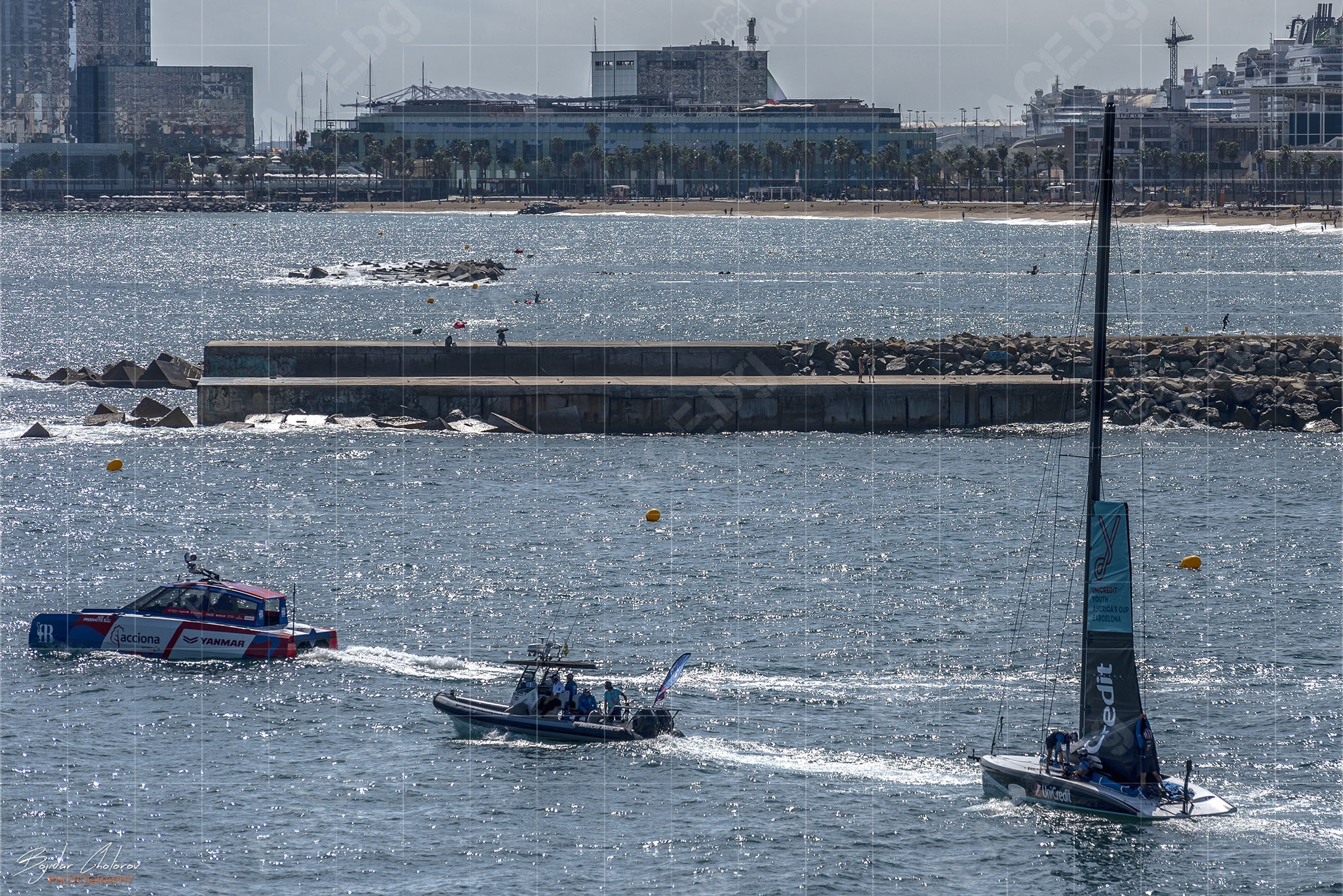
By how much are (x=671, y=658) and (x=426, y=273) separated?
119 meters

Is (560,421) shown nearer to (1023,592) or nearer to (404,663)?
(1023,592)

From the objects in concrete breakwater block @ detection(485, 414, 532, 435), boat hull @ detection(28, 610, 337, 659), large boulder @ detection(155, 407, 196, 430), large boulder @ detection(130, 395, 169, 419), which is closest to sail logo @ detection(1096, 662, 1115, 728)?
boat hull @ detection(28, 610, 337, 659)

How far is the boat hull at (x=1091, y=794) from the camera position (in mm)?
26531

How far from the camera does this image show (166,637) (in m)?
35.3

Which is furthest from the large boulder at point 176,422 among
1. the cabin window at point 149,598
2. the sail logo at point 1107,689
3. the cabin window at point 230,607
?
the sail logo at point 1107,689

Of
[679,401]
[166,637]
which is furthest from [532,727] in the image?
[679,401]

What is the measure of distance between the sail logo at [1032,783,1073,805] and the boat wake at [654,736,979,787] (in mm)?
1589

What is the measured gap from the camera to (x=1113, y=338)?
74.9 meters

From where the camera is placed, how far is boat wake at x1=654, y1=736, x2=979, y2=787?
2898cm

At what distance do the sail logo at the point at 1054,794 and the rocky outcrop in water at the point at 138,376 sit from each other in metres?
57.9

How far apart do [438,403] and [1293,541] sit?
31.1m

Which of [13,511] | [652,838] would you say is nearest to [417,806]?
[652,838]

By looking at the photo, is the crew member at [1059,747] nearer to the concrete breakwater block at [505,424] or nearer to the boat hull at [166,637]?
the boat hull at [166,637]

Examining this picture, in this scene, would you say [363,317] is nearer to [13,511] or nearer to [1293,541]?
[13,511]
